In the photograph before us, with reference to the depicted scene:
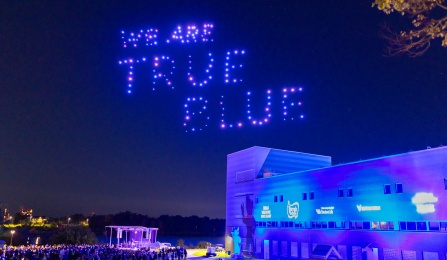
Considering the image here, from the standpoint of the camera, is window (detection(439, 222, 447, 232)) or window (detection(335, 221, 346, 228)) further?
window (detection(335, 221, 346, 228))

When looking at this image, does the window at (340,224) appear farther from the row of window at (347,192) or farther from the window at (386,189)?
the window at (386,189)

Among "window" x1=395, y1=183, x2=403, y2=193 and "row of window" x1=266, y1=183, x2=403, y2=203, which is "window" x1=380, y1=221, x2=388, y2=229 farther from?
"window" x1=395, y1=183, x2=403, y2=193

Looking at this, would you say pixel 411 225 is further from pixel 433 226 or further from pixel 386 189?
pixel 386 189

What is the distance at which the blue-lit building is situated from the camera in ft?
90.2

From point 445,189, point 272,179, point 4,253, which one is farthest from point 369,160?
point 4,253

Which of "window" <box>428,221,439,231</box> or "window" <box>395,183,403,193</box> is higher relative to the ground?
"window" <box>395,183,403,193</box>

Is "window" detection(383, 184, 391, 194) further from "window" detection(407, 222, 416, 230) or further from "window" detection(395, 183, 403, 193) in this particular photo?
"window" detection(407, 222, 416, 230)

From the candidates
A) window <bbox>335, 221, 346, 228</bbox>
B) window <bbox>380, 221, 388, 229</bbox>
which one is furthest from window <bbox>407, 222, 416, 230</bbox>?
window <bbox>335, 221, 346, 228</bbox>

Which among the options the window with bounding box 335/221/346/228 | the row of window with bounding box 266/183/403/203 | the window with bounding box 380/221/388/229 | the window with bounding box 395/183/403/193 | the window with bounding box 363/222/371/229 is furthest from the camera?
the window with bounding box 335/221/346/228

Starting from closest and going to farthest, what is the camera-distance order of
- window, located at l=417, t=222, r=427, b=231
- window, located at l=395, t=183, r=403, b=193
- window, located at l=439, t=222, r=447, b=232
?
window, located at l=439, t=222, r=447, b=232
window, located at l=417, t=222, r=427, b=231
window, located at l=395, t=183, r=403, b=193

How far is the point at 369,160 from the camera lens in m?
32.2

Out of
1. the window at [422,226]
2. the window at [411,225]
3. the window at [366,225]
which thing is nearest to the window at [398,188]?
the window at [411,225]

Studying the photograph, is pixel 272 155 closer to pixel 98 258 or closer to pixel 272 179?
pixel 272 179

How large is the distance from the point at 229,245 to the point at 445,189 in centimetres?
3121
